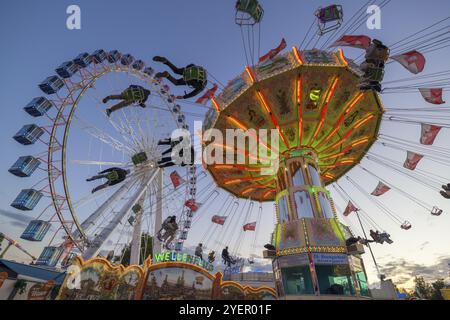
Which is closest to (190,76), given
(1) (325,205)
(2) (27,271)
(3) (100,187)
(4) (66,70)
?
(1) (325,205)

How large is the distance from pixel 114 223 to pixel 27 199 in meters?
6.87

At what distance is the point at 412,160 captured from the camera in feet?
52.1

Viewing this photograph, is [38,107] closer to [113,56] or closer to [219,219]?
[113,56]

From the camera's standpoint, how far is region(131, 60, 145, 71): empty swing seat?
24.5 meters

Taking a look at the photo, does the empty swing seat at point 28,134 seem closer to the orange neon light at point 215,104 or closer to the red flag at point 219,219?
the orange neon light at point 215,104

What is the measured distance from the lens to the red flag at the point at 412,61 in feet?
35.9

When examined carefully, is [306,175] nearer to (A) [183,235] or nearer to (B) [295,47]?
(B) [295,47]

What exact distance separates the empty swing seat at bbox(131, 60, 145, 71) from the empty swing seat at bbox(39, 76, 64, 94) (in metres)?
6.63

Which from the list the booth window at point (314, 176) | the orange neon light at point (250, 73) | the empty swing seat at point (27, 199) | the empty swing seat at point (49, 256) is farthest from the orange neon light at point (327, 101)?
the empty swing seat at point (27, 199)

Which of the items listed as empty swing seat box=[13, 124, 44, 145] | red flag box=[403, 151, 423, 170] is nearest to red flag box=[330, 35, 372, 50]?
red flag box=[403, 151, 423, 170]

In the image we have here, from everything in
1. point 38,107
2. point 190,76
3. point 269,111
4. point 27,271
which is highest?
point 38,107

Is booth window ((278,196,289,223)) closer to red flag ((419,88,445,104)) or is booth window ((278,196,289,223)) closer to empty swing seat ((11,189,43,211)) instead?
red flag ((419,88,445,104))

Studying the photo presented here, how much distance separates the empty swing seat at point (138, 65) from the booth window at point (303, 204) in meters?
19.4

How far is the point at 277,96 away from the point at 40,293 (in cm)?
1652
